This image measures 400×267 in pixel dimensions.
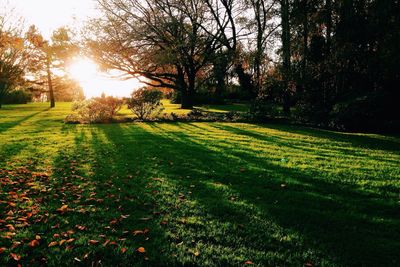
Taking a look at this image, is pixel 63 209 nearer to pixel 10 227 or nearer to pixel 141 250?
pixel 10 227

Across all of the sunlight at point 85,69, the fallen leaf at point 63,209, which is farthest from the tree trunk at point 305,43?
the sunlight at point 85,69

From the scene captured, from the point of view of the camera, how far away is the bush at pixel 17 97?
3969 centimetres

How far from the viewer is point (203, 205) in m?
4.80

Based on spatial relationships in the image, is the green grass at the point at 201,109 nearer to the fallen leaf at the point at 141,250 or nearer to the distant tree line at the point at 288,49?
the distant tree line at the point at 288,49

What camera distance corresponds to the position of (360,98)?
551 inches

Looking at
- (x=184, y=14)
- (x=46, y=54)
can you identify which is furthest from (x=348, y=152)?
(x=46, y=54)

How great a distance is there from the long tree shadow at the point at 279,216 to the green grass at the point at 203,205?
0.02m

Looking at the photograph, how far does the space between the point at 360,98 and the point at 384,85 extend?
1580 mm

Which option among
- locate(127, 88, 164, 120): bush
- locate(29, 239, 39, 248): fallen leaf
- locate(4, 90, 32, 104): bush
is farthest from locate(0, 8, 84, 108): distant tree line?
locate(29, 239, 39, 248): fallen leaf

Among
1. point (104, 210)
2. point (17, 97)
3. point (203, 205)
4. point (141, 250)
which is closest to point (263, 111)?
point (203, 205)

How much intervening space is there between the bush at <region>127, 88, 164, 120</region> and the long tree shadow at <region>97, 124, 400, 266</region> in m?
11.2

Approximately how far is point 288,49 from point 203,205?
17.1 meters

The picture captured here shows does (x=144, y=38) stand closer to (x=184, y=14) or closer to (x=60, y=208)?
(x=184, y=14)

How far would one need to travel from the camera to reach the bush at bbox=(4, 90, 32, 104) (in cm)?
3969
